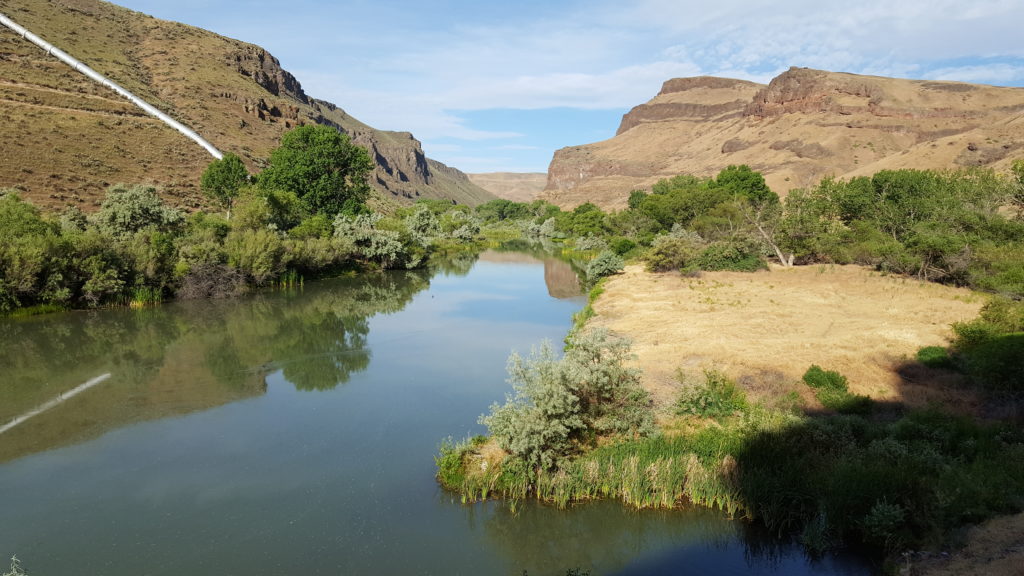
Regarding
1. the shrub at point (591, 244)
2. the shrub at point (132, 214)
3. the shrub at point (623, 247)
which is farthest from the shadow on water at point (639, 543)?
the shrub at point (591, 244)

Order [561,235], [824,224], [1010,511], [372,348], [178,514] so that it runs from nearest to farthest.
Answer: [1010,511]
[178,514]
[372,348]
[824,224]
[561,235]

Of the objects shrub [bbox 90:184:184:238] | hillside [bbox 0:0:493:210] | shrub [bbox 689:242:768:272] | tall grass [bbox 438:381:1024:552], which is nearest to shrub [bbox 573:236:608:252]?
shrub [bbox 689:242:768:272]

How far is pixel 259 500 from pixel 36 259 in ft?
71.3

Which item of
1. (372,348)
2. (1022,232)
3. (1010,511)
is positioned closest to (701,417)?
(1010,511)

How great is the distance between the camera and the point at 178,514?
10.8m

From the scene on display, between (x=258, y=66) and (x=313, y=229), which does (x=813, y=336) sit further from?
(x=258, y=66)

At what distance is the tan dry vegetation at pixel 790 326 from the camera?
53.7 ft

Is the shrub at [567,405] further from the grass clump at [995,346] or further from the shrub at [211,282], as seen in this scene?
the shrub at [211,282]

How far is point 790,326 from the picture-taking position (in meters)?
23.8

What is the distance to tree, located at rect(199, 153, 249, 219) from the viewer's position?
50.2 m

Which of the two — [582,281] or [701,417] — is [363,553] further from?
[582,281]

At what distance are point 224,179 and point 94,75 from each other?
40317 mm

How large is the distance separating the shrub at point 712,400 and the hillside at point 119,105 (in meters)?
50.6

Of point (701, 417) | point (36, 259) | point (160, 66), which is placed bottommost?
point (701, 417)
